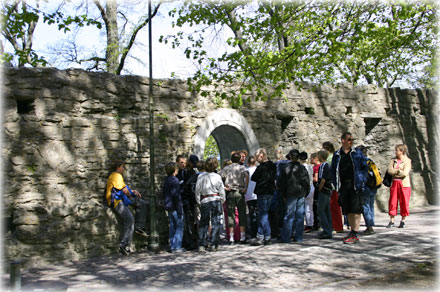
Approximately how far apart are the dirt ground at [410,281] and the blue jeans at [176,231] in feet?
11.2

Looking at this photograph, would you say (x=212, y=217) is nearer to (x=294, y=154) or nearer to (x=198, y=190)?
(x=198, y=190)

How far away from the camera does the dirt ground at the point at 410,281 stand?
4.64 m

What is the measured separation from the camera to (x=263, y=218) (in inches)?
292

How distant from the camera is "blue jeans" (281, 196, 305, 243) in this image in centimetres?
737

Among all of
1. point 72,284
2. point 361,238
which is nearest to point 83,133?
point 72,284

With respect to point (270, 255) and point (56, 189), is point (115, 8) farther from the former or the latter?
point (270, 255)

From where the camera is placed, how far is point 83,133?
25.4 feet

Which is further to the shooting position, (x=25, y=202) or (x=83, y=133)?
(x=83, y=133)

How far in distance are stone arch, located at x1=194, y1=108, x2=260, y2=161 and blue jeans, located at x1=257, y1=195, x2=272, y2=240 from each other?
6.72 feet

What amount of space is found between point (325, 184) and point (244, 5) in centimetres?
546

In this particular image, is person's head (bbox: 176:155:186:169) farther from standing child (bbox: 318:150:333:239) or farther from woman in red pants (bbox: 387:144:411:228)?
woman in red pants (bbox: 387:144:411:228)

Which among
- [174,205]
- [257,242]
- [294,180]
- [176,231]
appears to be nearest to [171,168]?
[174,205]

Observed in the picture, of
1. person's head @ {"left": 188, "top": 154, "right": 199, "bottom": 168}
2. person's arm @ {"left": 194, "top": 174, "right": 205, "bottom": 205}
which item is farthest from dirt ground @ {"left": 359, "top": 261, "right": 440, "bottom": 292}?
person's head @ {"left": 188, "top": 154, "right": 199, "bottom": 168}

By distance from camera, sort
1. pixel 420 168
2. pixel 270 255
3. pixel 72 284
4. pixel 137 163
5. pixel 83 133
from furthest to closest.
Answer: pixel 420 168
pixel 137 163
pixel 83 133
pixel 270 255
pixel 72 284
